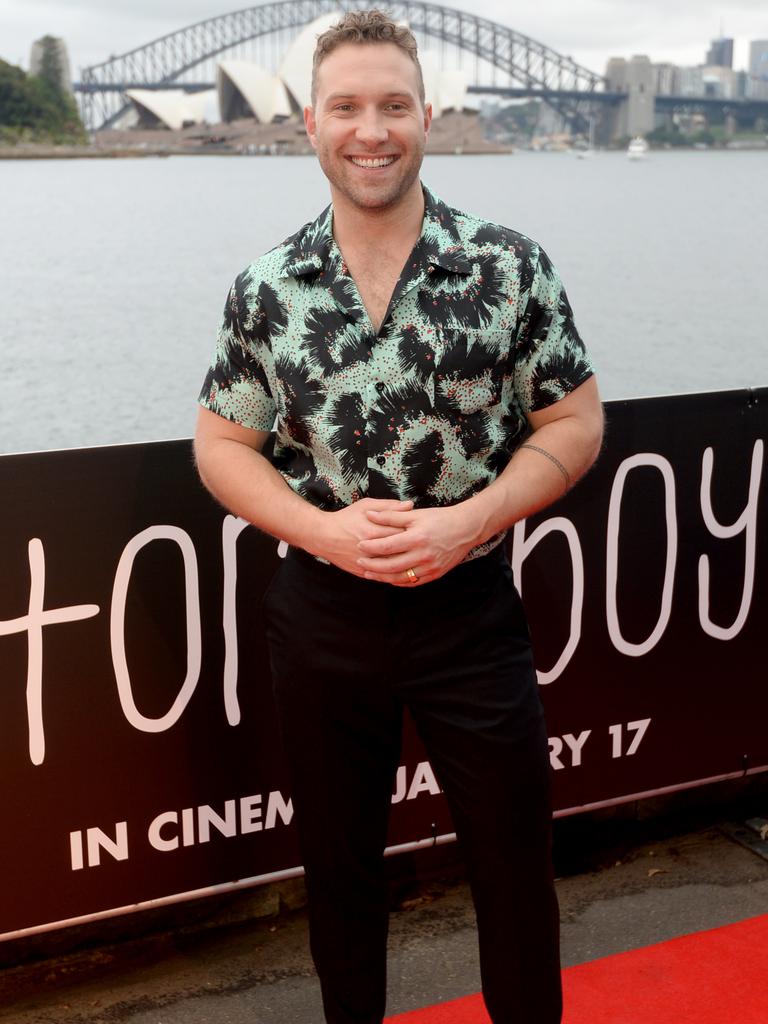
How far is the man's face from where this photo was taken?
5.61ft

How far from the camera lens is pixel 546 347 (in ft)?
5.92

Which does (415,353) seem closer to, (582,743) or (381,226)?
(381,226)

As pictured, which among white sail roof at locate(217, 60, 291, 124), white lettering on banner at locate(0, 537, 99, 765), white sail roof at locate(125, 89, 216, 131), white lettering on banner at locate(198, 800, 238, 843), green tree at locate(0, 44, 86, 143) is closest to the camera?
white lettering on banner at locate(0, 537, 99, 765)

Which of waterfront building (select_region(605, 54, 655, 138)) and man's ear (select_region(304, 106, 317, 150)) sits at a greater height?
waterfront building (select_region(605, 54, 655, 138))

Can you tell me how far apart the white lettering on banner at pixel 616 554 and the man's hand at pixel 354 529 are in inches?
43.8

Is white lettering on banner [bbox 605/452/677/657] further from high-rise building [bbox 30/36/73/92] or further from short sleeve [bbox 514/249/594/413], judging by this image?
high-rise building [bbox 30/36/73/92]

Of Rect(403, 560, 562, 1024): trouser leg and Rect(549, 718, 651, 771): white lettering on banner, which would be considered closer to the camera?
Rect(403, 560, 562, 1024): trouser leg

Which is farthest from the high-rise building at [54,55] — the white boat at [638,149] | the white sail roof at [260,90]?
the white boat at [638,149]

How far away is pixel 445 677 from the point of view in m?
1.81

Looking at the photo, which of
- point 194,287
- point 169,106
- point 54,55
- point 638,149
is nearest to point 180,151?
point 169,106

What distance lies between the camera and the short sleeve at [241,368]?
71.9 inches

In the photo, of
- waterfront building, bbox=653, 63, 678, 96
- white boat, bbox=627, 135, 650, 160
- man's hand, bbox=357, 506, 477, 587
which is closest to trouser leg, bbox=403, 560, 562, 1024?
man's hand, bbox=357, 506, 477, 587

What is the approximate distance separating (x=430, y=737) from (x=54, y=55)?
32.7 metres

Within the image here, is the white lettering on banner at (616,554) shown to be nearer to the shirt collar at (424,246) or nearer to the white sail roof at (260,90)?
the shirt collar at (424,246)
